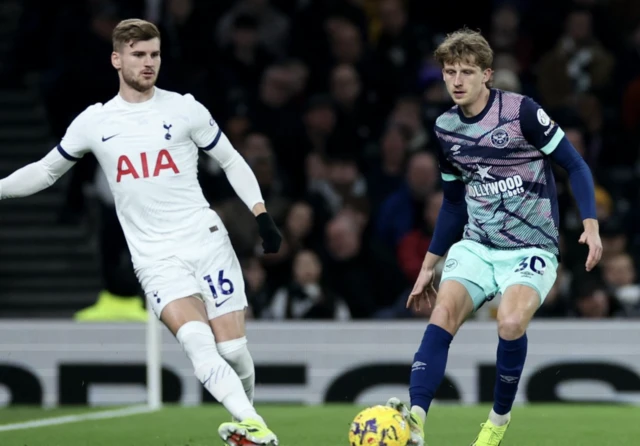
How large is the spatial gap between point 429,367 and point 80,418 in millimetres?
3712

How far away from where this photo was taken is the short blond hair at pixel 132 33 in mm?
6953

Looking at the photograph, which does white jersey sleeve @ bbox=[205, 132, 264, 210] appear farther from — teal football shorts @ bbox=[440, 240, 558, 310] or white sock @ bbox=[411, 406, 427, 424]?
white sock @ bbox=[411, 406, 427, 424]

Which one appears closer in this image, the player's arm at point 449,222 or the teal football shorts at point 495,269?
the teal football shorts at point 495,269

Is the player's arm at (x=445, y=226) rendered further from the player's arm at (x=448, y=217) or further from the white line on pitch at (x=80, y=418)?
the white line on pitch at (x=80, y=418)

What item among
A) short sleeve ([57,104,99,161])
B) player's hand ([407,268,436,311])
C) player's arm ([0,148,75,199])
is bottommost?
player's hand ([407,268,436,311])

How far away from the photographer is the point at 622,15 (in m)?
14.9

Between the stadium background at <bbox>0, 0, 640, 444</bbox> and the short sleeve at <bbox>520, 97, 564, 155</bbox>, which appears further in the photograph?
the stadium background at <bbox>0, 0, 640, 444</bbox>

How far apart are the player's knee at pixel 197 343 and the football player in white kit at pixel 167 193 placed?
2.0 inches

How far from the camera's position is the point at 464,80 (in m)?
6.90

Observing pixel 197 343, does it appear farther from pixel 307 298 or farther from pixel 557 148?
pixel 307 298

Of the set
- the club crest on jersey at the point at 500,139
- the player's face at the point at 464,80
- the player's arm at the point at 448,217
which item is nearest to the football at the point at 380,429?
the player's arm at the point at 448,217

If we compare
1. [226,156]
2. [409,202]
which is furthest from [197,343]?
[409,202]

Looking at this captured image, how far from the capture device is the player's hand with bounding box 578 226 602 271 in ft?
21.4

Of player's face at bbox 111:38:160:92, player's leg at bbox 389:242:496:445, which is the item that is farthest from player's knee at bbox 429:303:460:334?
player's face at bbox 111:38:160:92
